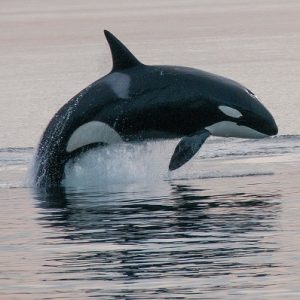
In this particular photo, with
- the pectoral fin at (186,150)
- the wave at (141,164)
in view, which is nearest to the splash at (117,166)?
the wave at (141,164)

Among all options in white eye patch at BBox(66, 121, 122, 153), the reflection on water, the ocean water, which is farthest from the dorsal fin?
the reflection on water

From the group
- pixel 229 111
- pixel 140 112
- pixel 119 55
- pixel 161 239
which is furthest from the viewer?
pixel 229 111

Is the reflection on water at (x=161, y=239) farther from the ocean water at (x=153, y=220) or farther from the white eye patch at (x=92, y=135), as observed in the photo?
the white eye patch at (x=92, y=135)

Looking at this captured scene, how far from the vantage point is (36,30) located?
377 ft

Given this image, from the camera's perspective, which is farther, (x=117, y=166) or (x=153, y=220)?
(x=117, y=166)

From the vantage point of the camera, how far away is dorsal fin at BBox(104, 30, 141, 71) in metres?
26.1

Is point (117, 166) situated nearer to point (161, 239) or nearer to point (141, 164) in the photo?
point (141, 164)

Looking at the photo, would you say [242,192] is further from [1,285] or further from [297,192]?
[1,285]

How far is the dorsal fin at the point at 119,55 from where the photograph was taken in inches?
1027

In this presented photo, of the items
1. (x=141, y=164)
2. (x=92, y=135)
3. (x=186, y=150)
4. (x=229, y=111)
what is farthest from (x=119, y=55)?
(x=141, y=164)

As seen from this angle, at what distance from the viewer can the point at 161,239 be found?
2030cm

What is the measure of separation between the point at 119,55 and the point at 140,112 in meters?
0.91

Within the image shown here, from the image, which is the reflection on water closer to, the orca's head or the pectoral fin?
the pectoral fin

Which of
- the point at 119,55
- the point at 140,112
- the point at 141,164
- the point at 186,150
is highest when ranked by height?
the point at 119,55
